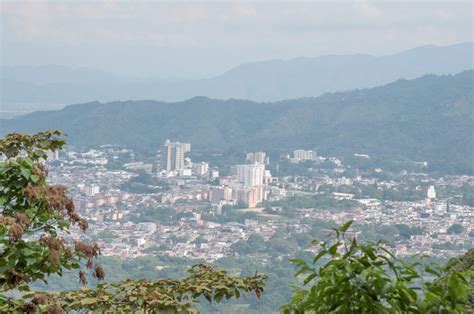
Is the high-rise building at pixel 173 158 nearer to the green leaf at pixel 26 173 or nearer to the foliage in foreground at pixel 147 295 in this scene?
the foliage in foreground at pixel 147 295

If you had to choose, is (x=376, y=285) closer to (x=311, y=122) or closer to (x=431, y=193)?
(x=431, y=193)

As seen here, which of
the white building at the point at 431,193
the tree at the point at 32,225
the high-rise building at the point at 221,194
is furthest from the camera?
the high-rise building at the point at 221,194

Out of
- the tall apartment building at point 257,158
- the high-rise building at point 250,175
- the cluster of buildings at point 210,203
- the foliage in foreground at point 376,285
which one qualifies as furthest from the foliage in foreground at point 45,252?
the tall apartment building at point 257,158

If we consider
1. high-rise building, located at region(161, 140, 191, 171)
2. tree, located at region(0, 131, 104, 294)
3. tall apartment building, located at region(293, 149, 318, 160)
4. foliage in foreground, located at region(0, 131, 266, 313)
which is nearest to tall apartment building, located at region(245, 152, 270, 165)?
tall apartment building, located at region(293, 149, 318, 160)

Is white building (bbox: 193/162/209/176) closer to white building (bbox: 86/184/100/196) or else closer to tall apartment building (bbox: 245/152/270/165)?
tall apartment building (bbox: 245/152/270/165)

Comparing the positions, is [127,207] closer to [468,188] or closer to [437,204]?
[437,204]

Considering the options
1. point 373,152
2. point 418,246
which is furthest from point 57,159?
point 418,246
